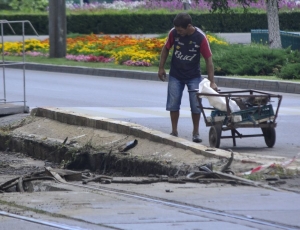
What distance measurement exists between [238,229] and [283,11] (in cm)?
3856

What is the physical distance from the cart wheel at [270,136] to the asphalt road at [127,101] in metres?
0.09

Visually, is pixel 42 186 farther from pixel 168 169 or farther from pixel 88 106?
pixel 88 106

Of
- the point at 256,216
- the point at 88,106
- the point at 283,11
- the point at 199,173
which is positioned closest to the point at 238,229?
the point at 256,216

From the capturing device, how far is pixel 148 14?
44156mm

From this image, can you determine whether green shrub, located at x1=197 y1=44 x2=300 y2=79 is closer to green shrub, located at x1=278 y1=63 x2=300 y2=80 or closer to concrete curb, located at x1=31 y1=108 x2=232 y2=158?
green shrub, located at x1=278 y1=63 x2=300 y2=80

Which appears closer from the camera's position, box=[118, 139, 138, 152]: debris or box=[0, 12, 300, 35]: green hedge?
box=[118, 139, 138, 152]: debris

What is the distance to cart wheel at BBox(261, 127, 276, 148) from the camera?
1034 centimetres

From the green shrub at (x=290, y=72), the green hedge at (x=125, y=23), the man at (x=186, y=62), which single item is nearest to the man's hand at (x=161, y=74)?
the man at (x=186, y=62)

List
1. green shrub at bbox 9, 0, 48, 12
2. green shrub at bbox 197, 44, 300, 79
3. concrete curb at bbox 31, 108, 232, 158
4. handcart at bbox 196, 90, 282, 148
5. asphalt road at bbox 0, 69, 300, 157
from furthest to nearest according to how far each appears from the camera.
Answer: green shrub at bbox 9, 0, 48, 12, green shrub at bbox 197, 44, 300, 79, asphalt road at bbox 0, 69, 300, 157, handcart at bbox 196, 90, 282, 148, concrete curb at bbox 31, 108, 232, 158

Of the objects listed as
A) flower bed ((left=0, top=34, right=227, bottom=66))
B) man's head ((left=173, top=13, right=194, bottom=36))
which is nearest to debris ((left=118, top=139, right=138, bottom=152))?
man's head ((left=173, top=13, right=194, bottom=36))

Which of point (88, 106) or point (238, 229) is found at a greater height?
point (238, 229)

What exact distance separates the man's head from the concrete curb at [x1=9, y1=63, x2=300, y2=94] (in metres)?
8.32

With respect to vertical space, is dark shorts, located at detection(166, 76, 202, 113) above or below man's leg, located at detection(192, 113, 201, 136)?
above

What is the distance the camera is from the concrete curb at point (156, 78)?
18.7 metres
